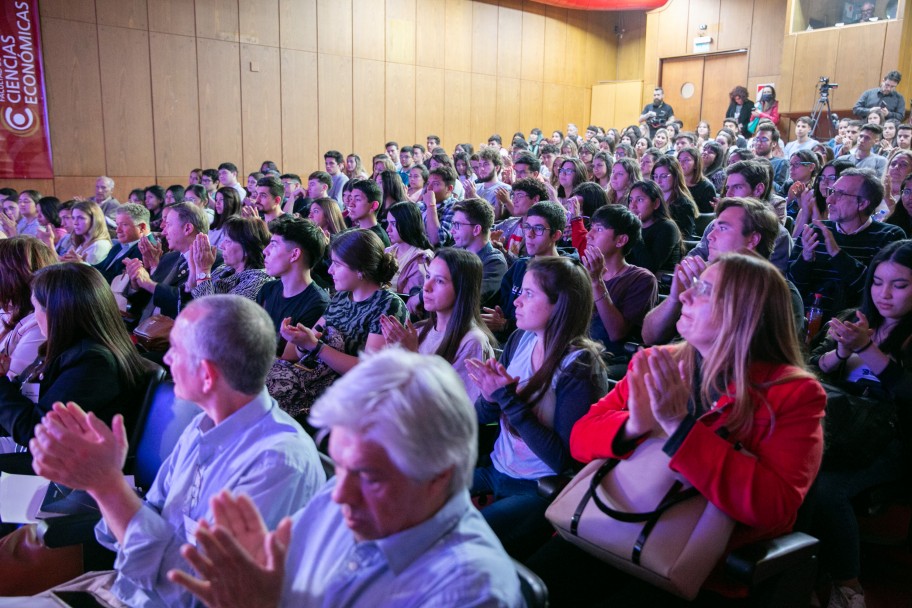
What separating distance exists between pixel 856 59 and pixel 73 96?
444 inches

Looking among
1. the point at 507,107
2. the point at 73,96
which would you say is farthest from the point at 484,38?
the point at 73,96

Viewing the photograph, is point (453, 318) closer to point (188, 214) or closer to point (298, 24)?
point (188, 214)

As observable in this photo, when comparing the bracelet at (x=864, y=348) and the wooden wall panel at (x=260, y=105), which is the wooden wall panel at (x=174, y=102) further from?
the bracelet at (x=864, y=348)

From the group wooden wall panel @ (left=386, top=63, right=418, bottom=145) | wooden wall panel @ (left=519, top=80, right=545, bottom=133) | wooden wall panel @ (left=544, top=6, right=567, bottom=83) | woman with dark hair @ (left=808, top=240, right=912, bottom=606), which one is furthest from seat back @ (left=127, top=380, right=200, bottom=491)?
wooden wall panel @ (left=544, top=6, right=567, bottom=83)

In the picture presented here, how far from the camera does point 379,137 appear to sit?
38.8 ft

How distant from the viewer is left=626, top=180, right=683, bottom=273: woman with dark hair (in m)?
4.18

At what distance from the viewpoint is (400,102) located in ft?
39.3

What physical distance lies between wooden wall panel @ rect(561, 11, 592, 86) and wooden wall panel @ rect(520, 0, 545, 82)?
2.44ft

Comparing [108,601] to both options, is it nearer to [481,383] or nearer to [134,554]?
[134,554]

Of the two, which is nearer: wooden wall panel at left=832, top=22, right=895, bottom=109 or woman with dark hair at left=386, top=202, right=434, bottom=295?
woman with dark hair at left=386, top=202, right=434, bottom=295

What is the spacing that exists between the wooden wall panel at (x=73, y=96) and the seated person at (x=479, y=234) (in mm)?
7090

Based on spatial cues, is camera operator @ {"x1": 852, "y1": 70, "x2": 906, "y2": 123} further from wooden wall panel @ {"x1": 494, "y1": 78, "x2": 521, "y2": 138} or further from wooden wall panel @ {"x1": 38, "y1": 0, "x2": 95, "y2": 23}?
wooden wall panel @ {"x1": 38, "y1": 0, "x2": 95, "y2": 23}

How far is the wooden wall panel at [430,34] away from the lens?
39.3 feet

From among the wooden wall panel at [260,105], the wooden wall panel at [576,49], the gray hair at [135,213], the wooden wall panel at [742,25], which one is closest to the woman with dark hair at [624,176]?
the gray hair at [135,213]
